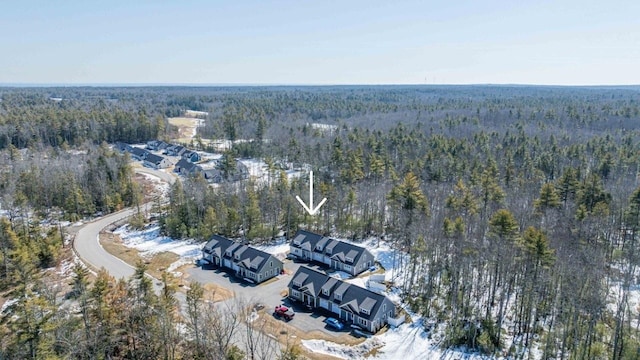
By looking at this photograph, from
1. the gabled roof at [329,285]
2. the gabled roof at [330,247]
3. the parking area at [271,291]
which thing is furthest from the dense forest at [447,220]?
the parking area at [271,291]

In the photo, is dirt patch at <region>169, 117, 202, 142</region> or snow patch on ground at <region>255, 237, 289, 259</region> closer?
snow patch on ground at <region>255, 237, 289, 259</region>

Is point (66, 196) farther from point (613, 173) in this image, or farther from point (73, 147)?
point (613, 173)

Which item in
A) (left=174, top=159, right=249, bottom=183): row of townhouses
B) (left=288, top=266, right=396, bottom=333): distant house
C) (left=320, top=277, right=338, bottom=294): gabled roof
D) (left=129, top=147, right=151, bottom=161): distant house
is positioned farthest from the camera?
(left=129, top=147, right=151, bottom=161): distant house

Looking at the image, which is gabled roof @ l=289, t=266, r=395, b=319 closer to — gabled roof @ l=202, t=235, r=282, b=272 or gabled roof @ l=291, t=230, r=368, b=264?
gabled roof @ l=202, t=235, r=282, b=272

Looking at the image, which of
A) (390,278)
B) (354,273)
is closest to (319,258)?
(354,273)

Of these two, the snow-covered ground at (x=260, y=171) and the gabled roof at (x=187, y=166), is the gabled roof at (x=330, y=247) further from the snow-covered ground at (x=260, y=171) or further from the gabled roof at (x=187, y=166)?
the gabled roof at (x=187, y=166)

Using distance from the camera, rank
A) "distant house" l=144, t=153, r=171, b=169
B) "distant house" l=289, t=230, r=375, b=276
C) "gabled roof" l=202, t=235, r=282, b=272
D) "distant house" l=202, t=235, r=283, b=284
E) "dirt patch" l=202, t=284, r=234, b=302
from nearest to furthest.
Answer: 1. "dirt patch" l=202, t=284, r=234, b=302
2. "distant house" l=202, t=235, r=283, b=284
3. "gabled roof" l=202, t=235, r=282, b=272
4. "distant house" l=289, t=230, r=375, b=276
5. "distant house" l=144, t=153, r=171, b=169

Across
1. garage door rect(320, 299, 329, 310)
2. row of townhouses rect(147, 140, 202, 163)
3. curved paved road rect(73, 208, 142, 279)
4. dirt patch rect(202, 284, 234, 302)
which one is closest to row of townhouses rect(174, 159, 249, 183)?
row of townhouses rect(147, 140, 202, 163)

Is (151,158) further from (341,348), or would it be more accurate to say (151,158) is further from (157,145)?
(341,348)
